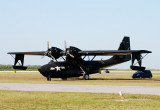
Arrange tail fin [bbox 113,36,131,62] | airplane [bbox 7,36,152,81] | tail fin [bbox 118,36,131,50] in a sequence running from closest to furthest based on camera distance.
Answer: airplane [bbox 7,36,152,81], tail fin [bbox 113,36,131,62], tail fin [bbox 118,36,131,50]

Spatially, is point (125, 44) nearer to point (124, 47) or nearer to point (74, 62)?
point (124, 47)

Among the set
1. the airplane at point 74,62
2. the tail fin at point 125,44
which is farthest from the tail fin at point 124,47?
the airplane at point 74,62

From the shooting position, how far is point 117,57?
196ft

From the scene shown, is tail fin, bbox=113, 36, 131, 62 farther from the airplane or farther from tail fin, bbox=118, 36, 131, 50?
the airplane

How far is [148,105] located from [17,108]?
24.1 feet

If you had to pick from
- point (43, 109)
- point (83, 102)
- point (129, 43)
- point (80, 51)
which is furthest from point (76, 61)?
point (43, 109)

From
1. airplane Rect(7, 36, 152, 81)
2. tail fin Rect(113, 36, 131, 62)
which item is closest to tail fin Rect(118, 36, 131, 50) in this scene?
tail fin Rect(113, 36, 131, 62)

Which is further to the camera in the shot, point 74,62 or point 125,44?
point 125,44

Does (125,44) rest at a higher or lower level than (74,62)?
higher

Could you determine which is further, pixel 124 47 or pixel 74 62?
pixel 124 47

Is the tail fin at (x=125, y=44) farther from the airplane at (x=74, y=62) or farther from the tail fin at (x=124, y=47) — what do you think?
the airplane at (x=74, y=62)

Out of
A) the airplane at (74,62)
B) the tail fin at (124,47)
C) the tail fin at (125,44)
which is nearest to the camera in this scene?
the airplane at (74,62)

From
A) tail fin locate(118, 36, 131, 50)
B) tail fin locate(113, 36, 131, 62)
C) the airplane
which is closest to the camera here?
the airplane

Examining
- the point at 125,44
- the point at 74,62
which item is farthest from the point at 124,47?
the point at 74,62
